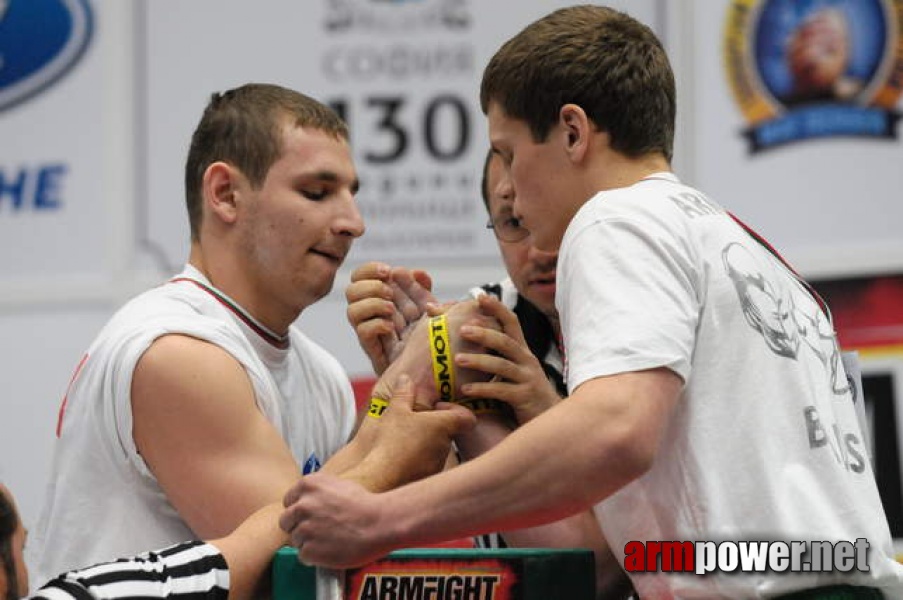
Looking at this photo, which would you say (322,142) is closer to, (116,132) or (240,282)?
(240,282)

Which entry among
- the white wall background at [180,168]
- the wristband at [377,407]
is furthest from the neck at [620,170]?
the white wall background at [180,168]

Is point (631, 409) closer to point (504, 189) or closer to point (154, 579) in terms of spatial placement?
point (154, 579)

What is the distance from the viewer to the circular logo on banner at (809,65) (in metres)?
3.90

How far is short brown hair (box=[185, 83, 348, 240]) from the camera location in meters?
2.55

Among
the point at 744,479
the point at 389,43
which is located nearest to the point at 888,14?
the point at 389,43

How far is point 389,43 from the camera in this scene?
402cm

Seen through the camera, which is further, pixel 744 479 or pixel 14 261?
pixel 14 261

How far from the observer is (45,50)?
4.14m

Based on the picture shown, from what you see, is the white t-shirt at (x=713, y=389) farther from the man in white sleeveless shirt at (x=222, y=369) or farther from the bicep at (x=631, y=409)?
the man in white sleeveless shirt at (x=222, y=369)

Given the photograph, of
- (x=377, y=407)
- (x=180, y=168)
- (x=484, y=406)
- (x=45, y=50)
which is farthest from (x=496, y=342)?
(x=45, y=50)

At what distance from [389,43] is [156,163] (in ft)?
2.59

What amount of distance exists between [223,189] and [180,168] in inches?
59.6

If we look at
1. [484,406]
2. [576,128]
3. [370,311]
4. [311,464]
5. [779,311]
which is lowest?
[311,464]

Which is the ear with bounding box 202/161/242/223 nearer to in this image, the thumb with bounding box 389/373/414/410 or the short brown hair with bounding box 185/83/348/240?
the short brown hair with bounding box 185/83/348/240
